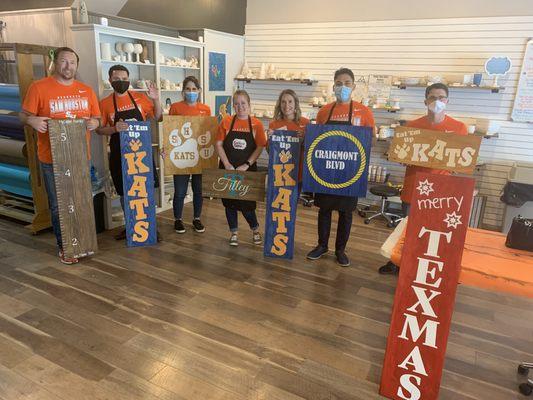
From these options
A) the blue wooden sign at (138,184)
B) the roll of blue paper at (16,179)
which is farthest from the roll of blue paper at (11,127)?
the blue wooden sign at (138,184)

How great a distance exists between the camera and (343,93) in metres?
3.34

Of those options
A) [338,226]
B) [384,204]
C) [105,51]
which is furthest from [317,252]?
[105,51]

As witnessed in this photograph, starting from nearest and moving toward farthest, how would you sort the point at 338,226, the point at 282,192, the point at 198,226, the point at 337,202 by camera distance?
the point at 337,202 < the point at 282,192 < the point at 338,226 < the point at 198,226

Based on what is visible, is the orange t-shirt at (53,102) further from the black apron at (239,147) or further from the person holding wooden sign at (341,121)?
the person holding wooden sign at (341,121)

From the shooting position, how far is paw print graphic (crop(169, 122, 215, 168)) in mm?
4004

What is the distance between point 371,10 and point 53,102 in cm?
418

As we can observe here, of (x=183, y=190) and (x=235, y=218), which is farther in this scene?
(x=183, y=190)

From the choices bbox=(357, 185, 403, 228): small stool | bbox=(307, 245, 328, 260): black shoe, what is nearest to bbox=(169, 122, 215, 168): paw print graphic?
bbox=(307, 245, 328, 260): black shoe

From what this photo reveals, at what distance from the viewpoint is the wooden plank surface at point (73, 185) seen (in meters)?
3.38

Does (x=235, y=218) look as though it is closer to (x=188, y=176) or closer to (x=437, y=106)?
(x=188, y=176)

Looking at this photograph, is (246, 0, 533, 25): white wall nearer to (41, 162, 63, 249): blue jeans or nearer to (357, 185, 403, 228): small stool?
(357, 185, 403, 228): small stool

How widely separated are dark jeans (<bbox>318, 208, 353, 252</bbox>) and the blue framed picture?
309 centimetres

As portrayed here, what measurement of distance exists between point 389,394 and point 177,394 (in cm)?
116

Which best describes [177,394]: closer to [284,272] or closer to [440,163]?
[284,272]
